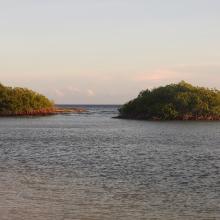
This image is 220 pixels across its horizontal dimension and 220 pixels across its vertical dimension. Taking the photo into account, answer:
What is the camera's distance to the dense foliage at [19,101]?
5748 inches

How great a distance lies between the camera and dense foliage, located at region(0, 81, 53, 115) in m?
146

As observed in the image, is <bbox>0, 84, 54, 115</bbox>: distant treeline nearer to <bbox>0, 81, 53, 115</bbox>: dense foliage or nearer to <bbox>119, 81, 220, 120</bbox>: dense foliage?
<bbox>0, 81, 53, 115</bbox>: dense foliage

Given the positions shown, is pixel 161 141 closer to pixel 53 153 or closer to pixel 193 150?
pixel 193 150

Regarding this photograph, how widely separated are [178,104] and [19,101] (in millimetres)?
46044

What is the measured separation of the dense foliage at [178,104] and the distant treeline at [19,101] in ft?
98.0

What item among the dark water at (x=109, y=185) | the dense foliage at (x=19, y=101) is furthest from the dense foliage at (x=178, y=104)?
the dark water at (x=109, y=185)

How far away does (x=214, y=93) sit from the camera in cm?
13038

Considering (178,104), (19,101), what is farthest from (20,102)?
(178,104)

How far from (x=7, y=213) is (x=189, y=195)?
9.24 metres

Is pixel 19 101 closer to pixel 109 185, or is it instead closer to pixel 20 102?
pixel 20 102

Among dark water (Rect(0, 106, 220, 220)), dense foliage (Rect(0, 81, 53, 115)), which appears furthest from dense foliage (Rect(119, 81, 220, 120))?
dark water (Rect(0, 106, 220, 220))

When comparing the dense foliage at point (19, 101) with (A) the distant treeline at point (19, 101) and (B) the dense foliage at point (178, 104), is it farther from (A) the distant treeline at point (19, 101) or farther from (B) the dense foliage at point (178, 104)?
(B) the dense foliage at point (178, 104)

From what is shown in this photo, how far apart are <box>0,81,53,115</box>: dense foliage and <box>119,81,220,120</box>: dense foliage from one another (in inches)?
1175

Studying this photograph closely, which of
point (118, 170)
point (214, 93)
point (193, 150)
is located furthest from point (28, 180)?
point (214, 93)
